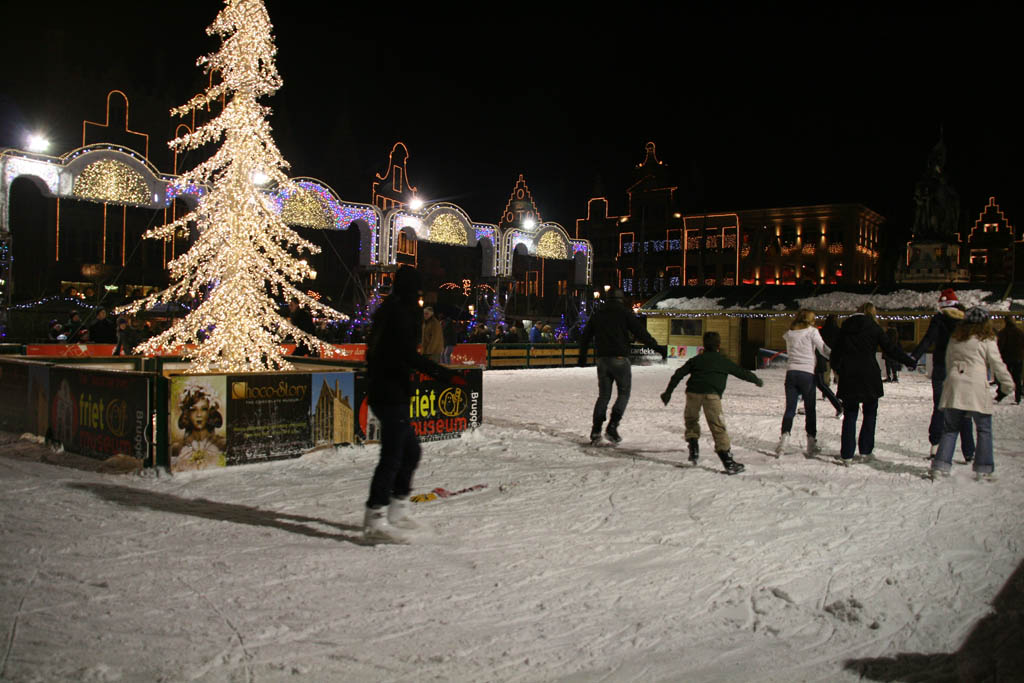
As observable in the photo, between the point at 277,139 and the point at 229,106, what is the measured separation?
3539 cm

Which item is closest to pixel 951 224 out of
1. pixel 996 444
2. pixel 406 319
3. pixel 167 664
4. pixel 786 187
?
pixel 786 187

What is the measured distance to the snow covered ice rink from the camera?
303cm

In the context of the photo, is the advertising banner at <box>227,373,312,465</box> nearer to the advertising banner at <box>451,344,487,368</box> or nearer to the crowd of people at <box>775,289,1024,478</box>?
the crowd of people at <box>775,289,1024,478</box>

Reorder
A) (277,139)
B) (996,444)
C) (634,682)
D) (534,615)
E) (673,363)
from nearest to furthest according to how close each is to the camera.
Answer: (634,682), (534,615), (996,444), (673,363), (277,139)

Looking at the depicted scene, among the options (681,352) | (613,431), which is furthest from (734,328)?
(613,431)

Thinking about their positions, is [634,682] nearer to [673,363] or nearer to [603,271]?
[673,363]

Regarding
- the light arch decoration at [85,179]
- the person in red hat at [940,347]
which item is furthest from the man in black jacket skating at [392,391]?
the light arch decoration at [85,179]

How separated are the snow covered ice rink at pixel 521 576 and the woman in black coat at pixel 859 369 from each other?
0.53 metres

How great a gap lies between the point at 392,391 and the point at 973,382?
5.40 m

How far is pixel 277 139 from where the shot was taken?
141 ft

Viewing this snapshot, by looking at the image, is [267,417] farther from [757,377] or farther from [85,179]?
[85,179]

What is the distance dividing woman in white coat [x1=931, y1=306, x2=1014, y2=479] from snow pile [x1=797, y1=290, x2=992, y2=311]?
21.1 meters

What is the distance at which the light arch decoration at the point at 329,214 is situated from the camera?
17.6 m

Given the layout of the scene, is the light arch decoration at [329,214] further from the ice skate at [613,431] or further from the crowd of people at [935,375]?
the crowd of people at [935,375]
